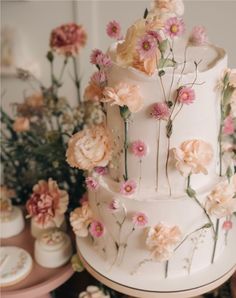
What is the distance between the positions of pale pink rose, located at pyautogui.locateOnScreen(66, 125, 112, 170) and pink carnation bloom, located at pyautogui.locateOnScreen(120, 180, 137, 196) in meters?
0.06

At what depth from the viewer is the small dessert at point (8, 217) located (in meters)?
1.23

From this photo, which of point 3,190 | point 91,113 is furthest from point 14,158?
point 91,113

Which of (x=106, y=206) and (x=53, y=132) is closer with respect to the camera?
(x=106, y=206)

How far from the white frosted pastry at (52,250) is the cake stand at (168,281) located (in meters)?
0.14

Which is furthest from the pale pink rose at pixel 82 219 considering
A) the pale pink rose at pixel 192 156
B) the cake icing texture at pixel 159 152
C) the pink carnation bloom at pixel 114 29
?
the pink carnation bloom at pixel 114 29

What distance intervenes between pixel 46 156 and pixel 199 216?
1.52ft

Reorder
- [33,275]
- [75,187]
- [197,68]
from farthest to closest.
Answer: [75,187]
[33,275]
[197,68]

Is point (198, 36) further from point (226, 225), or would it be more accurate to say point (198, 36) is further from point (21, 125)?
point (21, 125)

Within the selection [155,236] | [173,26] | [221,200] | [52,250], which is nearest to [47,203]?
[52,250]

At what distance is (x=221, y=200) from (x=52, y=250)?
1.46 feet

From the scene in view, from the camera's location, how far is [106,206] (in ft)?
3.10

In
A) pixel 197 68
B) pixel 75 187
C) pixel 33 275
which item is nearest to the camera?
pixel 197 68

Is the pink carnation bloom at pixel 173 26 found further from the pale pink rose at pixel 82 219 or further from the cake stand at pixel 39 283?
the cake stand at pixel 39 283

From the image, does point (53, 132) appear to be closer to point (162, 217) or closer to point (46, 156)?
point (46, 156)
